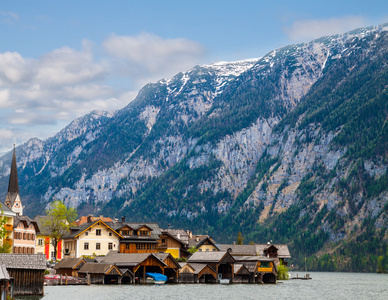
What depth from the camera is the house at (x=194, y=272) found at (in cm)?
15425

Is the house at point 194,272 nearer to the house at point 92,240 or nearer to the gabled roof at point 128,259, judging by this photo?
the gabled roof at point 128,259

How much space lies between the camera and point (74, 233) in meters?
184

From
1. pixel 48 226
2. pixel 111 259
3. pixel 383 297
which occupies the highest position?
pixel 48 226

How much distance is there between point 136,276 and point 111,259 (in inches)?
288

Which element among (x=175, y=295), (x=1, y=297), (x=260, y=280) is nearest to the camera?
(x=1, y=297)

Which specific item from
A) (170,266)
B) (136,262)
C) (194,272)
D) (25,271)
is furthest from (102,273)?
(25,271)

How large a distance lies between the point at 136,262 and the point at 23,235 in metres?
40.5

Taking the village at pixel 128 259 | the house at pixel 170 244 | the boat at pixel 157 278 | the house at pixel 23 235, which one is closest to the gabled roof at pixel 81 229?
the village at pixel 128 259

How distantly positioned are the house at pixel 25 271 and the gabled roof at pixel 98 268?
42186 millimetres

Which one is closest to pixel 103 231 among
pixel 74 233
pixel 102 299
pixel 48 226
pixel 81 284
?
pixel 74 233

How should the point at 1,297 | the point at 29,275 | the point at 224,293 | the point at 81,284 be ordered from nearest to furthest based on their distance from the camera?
the point at 1,297
the point at 29,275
the point at 224,293
the point at 81,284

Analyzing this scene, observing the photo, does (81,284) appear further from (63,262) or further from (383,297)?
(383,297)

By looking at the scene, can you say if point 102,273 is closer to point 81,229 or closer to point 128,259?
point 128,259

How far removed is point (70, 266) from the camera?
151250 mm
